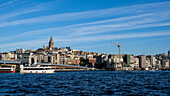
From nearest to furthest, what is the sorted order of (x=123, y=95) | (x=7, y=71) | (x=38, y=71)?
1. (x=123, y=95)
2. (x=38, y=71)
3. (x=7, y=71)

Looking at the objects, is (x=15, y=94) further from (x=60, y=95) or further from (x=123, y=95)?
(x=123, y=95)

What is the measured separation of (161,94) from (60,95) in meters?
14.8

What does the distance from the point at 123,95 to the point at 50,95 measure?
10.3 meters

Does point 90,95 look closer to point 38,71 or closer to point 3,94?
point 3,94

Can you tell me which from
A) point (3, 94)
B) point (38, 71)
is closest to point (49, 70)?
point (38, 71)

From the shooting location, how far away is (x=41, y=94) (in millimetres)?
43062

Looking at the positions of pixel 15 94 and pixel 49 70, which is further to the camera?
pixel 49 70

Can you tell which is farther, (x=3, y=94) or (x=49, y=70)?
(x=49, y=70)

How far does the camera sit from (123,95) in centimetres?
4150

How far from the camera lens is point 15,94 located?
43.4m

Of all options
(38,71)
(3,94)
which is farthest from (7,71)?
(3,94)

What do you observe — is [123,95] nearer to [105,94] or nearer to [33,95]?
[105,94]

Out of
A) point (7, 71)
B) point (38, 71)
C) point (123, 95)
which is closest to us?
point (123, 95)

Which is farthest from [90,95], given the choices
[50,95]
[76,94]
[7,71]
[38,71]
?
[7,71]
